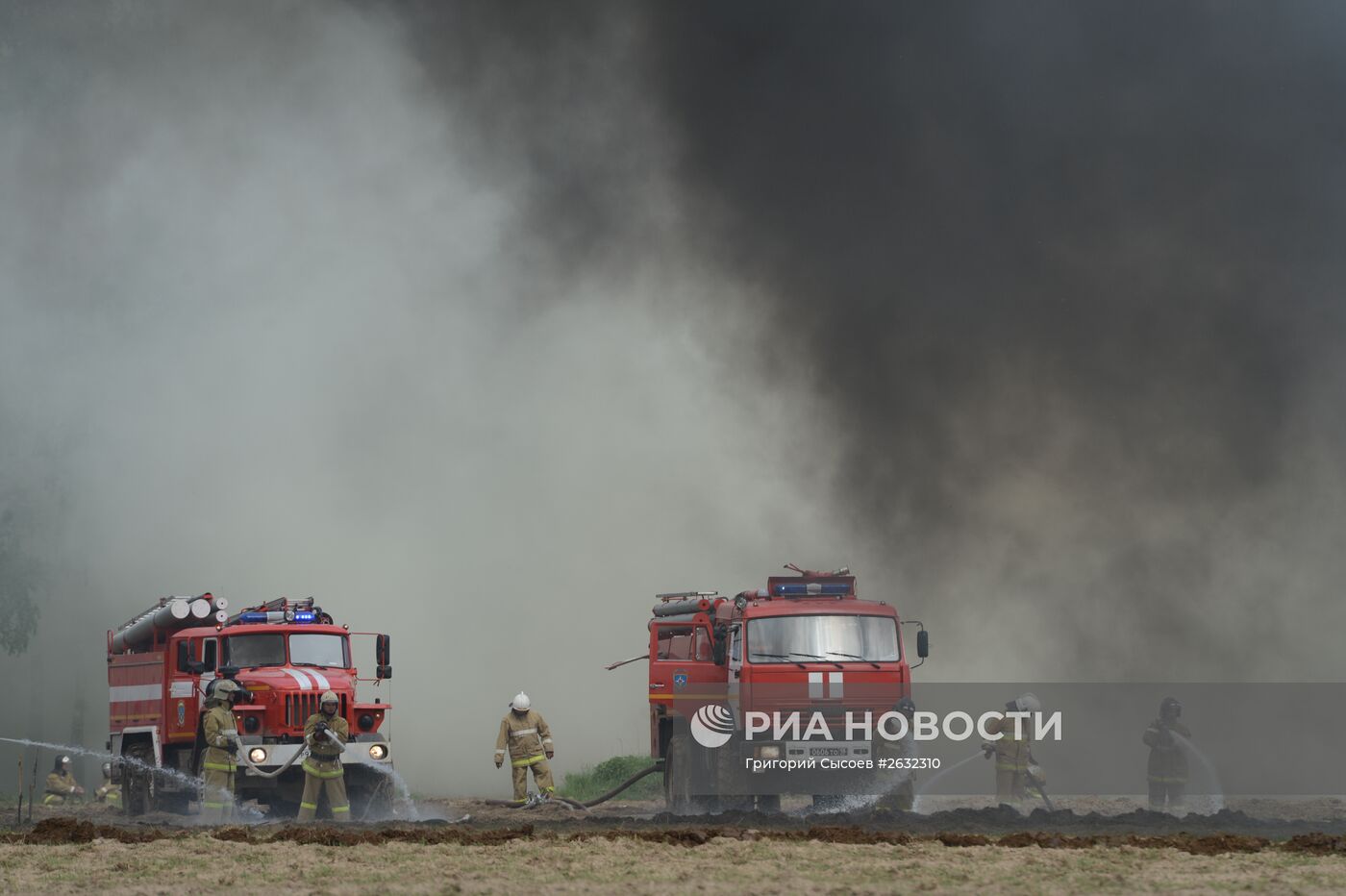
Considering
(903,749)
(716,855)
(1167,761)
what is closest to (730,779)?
(903,749)

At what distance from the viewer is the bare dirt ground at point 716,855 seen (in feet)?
43.1

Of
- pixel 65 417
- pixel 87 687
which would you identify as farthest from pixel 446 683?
pixel 65 417

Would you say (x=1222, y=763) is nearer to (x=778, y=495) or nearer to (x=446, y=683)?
(x=778, y=495)

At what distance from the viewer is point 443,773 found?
1671 inches

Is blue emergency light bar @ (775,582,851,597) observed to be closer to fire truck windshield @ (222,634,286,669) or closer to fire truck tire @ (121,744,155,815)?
fire truck windshield @ (222,634,286,669)

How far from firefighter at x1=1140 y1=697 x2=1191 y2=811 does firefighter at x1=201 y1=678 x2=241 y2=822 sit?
12.6 m

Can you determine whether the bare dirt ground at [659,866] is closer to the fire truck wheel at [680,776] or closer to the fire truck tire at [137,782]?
the fire truck wheel at [680,776]

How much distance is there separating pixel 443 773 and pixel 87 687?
510 inches

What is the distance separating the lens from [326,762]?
64.3 ft

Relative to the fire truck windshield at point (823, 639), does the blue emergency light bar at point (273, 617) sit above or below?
above

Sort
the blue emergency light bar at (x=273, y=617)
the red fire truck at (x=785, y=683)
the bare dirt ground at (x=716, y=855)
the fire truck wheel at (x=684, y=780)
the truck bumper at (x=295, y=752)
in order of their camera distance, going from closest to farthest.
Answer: the bare dirt ground at (x=716, y=855) < the red fire truck at (x=785, y=683) < the truck bumper at (x=295, y=752) < the fire truck wheel at (x=684, y=780) < the blue emergency light bar at (x=273, y=617)

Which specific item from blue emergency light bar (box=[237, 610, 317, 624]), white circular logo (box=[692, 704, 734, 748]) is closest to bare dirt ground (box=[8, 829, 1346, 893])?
white circular logo (box=[692, 704, 734, 748])

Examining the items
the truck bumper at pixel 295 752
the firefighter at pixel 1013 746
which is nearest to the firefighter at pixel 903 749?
the firefighter at pixel 1013 746

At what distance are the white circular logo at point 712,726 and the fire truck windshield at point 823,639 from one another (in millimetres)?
1070
